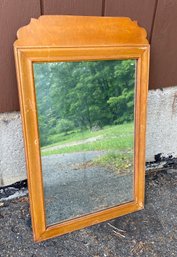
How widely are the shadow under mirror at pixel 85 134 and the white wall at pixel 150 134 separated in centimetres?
25

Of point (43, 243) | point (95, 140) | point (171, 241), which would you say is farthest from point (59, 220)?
point (171, 241)

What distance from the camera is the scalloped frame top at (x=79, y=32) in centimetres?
110

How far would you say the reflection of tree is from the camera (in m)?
1.19

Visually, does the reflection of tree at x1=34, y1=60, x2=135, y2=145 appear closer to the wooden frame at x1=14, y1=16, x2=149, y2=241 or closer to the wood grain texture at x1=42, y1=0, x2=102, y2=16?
the wooden frame at x1=14, y1=16, x2=149, y2=241

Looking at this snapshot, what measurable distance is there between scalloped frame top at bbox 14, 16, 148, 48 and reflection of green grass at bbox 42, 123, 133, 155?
1.25ft

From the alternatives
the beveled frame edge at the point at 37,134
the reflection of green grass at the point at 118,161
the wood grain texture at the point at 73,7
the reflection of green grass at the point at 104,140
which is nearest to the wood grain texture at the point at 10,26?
the wood grain texture at the point at 73,7

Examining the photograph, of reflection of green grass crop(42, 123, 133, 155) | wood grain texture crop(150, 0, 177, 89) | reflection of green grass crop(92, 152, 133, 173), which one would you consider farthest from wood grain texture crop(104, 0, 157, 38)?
reflection of green grass crop(92, 152, 133, 173)

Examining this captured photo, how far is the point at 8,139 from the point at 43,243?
500mm

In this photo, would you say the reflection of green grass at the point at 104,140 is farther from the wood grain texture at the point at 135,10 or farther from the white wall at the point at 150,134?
the wood grain texture at the point at 135,10

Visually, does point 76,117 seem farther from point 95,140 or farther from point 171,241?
point 171,241

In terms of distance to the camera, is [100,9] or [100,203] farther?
[100,203]

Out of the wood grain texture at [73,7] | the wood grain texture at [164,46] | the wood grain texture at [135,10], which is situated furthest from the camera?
the wood grain texture at [164,46]

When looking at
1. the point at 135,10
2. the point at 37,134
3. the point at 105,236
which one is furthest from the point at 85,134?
the point at 135,10

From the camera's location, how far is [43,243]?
4.24ft
